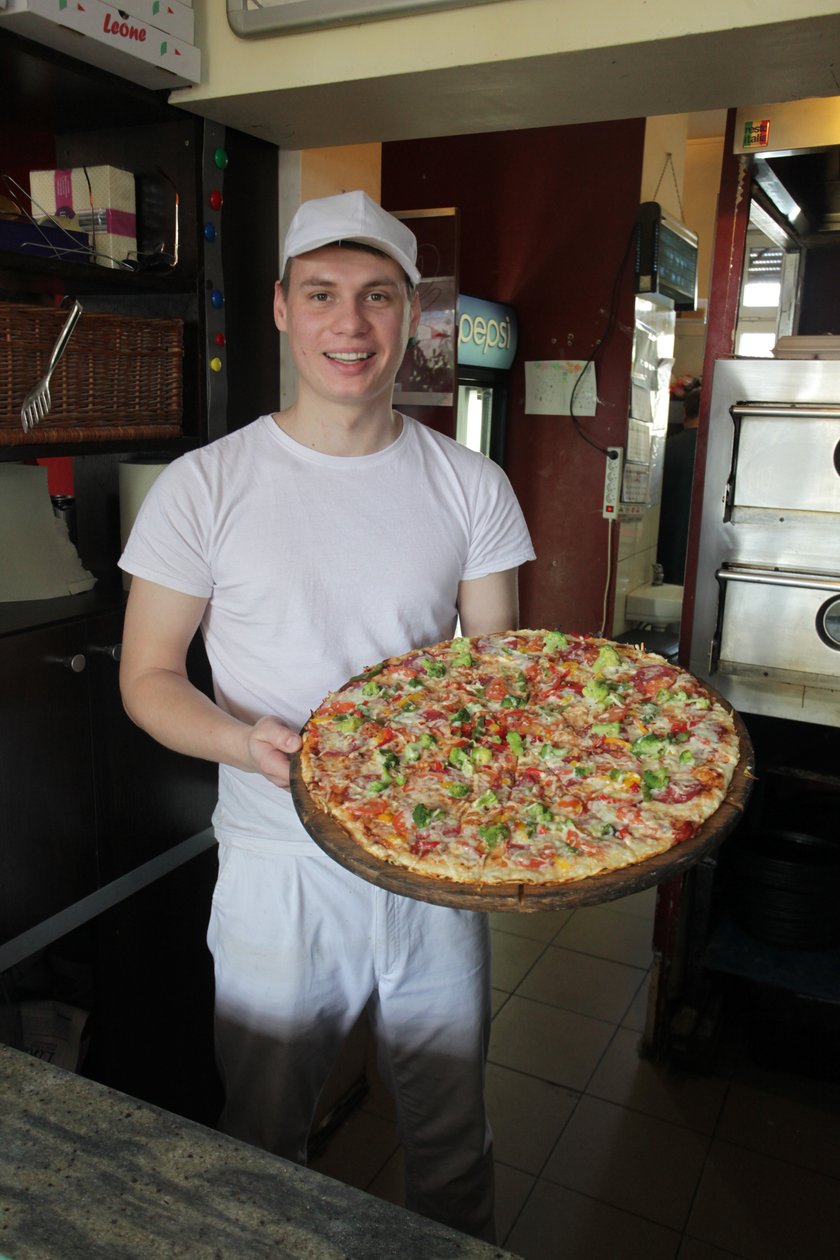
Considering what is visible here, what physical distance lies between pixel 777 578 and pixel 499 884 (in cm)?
147

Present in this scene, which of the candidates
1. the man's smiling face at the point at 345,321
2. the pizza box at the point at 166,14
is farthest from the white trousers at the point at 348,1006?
the pizza box at the point at 166,14

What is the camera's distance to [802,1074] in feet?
8.94

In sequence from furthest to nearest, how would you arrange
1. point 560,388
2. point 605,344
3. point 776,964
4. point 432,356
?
point 560,388, point 605,344, point 432,356, point 776,964

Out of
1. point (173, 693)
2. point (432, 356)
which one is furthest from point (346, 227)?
point (432, 356)

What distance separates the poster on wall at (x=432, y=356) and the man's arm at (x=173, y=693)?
2.16 m

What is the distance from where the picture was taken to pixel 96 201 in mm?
2006

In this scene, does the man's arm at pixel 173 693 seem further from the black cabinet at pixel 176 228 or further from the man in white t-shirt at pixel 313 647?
the black cabinet at pixel 176 228

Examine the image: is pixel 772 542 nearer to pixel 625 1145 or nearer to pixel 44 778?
pixel 625 1145

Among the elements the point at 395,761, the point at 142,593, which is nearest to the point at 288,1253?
the point at 395,761

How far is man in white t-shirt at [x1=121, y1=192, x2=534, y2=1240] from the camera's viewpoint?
1587 millimetres

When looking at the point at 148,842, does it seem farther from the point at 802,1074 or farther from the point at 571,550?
the point at 571,550

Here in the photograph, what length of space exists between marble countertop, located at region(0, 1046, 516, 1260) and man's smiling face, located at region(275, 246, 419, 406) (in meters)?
1.10

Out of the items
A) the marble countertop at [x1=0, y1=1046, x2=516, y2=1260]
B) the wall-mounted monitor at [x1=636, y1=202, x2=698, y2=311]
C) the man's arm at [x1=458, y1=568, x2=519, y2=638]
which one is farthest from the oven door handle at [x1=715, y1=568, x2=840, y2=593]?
the wall-mounted monitor at [x1=636, y1=202, x2=698, y2=311]

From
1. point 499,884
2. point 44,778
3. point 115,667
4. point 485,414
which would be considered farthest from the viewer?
point 485,414
